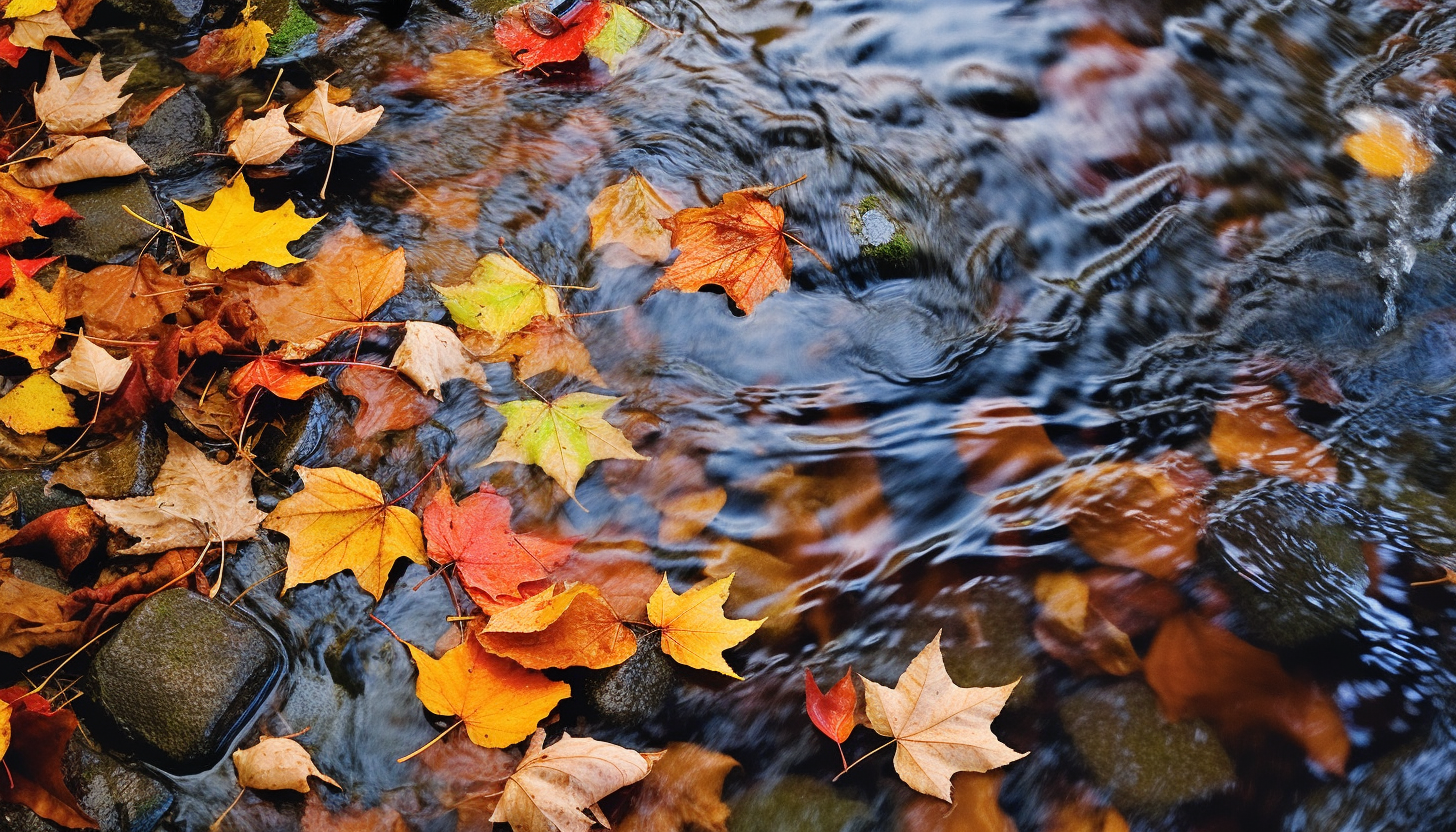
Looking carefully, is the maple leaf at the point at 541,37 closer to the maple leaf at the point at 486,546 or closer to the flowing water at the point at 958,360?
the flowing water at the point at 958,360

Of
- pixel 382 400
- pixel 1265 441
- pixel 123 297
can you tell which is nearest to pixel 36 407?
pixel 123 297

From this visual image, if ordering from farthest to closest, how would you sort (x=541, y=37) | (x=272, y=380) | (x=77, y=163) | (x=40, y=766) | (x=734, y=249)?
(x=541, y=37)
(x=734, y=249)
(x=77, y=163)
(x=272, y=380)
(x=40, y=766)

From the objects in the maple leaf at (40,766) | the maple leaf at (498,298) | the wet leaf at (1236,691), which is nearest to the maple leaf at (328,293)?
the maple leaf at (498,298)

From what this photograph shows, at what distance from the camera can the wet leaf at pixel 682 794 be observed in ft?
5.85

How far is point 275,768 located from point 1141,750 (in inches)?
76.3

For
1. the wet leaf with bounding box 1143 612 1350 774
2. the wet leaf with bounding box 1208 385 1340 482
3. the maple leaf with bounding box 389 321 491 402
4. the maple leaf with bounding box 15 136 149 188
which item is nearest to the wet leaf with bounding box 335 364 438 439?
the maple leaf with bounding box 389 321 491 402

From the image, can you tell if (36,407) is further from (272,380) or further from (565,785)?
(565,785)

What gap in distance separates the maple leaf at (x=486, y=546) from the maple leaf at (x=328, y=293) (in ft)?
2.11

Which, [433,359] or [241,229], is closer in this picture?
[433,359]

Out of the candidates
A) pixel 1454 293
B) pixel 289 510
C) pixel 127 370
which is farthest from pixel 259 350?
pixel 1454 293

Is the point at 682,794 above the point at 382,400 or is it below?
below

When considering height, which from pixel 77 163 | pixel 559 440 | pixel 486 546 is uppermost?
pixel 77 163

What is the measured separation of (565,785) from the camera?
1721 millimetres

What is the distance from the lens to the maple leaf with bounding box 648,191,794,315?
261 cm
